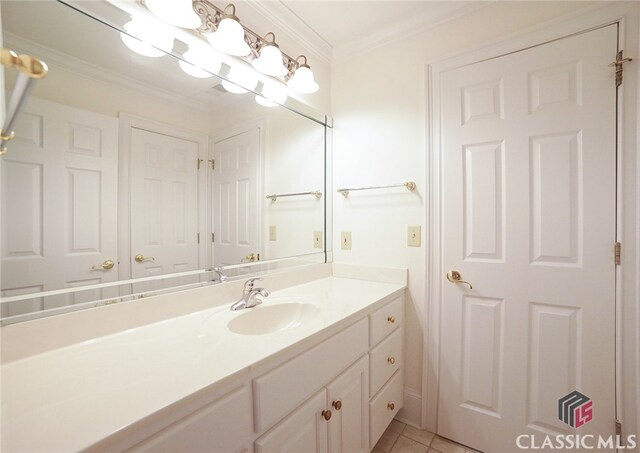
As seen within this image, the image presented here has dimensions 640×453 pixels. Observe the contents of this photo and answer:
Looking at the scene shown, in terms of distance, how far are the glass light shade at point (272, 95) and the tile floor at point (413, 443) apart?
192 cm

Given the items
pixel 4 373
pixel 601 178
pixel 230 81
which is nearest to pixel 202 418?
pixel 4 373

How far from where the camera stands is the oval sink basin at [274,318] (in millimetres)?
1101

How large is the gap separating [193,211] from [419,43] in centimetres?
153

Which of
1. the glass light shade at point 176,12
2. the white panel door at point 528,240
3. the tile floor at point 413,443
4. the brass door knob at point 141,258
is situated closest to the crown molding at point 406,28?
the white panel door at point 528,240

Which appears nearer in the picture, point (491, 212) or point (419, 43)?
point (491, 212)

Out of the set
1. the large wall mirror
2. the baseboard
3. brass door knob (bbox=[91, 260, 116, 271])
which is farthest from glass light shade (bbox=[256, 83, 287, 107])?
the baseboard

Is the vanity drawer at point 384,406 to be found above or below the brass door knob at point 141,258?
below

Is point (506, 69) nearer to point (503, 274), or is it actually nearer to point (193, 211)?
point (503, 274)

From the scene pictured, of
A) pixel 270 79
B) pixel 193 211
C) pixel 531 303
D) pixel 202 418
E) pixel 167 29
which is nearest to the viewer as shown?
pixel 202 418

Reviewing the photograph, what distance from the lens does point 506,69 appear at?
1.29 meters

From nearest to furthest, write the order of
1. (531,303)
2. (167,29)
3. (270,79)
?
(167,29) → (531,303) → (270,79)

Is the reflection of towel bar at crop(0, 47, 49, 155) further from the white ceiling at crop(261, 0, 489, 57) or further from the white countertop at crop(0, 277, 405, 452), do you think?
the white ceiling at crop(261, 0, 489, 57)

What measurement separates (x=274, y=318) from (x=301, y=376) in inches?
16.1

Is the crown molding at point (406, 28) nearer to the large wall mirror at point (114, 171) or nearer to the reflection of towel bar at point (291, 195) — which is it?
the large wall mirror at point (114, 171)
